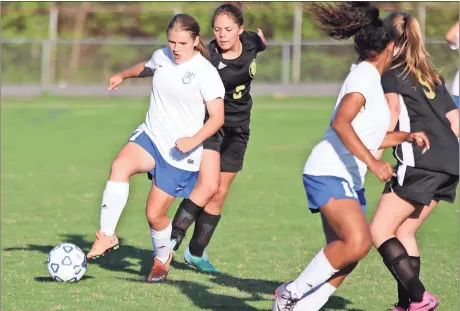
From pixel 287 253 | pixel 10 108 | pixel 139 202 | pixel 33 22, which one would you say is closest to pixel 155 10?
pixel 33 22

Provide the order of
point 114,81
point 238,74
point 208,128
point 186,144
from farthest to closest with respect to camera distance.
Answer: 1. point 238,74
2. point 114,81
3. point 208,128
4. point 186,144

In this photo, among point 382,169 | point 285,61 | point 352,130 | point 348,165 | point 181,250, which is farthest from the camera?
point 285,61

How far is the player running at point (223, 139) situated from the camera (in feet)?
24.0

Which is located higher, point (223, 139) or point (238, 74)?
point (238, 74)

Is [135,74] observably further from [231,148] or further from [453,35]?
[453,35]

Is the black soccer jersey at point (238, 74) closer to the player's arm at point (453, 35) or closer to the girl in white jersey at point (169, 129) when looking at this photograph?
the girl in white jersey at point (169, 129)

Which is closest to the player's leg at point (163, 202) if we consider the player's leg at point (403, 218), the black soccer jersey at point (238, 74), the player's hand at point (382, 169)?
the black soccer jersey at point (238, 74)

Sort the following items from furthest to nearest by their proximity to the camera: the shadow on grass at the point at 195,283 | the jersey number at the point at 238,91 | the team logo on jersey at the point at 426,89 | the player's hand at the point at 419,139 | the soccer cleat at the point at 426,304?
the jersey number at the point at 238,91
the shadow on grass at the point at 195,283
the team logo on jersey at the point at 426,89
the soccer cleat at the point at 426,304
the player's hand at the point at 419,139

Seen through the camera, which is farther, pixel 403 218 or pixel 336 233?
pixel 403 218

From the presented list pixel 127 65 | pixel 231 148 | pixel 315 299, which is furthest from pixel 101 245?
pixel 127 65

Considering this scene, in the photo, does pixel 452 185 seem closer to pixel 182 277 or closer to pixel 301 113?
pixel 182 277

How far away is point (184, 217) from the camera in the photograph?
7.52m

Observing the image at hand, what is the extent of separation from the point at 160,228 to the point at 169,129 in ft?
2.37

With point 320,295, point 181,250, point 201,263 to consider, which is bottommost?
point 181,250
